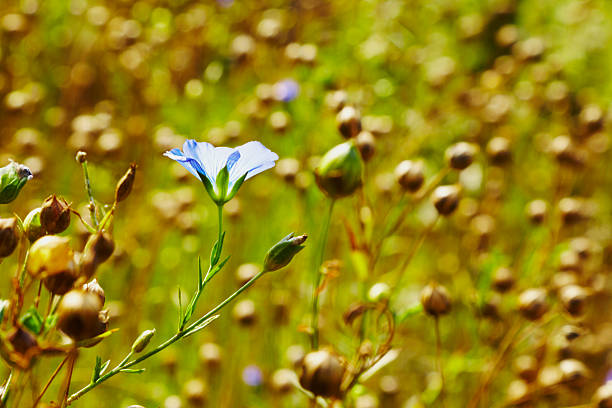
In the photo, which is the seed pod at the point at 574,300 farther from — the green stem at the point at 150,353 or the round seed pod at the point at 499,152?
the green stem at the point at 150,353

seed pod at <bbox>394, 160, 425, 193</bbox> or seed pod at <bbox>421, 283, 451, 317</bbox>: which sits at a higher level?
seed pod at <bbox>394, 160, 425, 193</bbox>

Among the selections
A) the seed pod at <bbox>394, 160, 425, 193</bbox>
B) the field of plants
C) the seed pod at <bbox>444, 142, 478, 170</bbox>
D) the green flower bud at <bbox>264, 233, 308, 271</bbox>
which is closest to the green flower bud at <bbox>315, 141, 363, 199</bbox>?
the field of plants

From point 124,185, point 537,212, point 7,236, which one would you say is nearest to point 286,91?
point 537,212

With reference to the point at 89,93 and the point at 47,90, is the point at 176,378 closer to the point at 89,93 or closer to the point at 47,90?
the point at 89,93

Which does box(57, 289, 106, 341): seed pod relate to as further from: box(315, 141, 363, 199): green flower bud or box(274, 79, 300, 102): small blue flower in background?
box(274, 79, 300, 102): small blue flower in background

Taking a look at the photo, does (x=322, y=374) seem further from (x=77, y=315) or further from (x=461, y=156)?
(x=461, y=156)

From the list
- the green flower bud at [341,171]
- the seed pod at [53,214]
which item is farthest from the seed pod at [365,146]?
the seed pod at [53,214]
